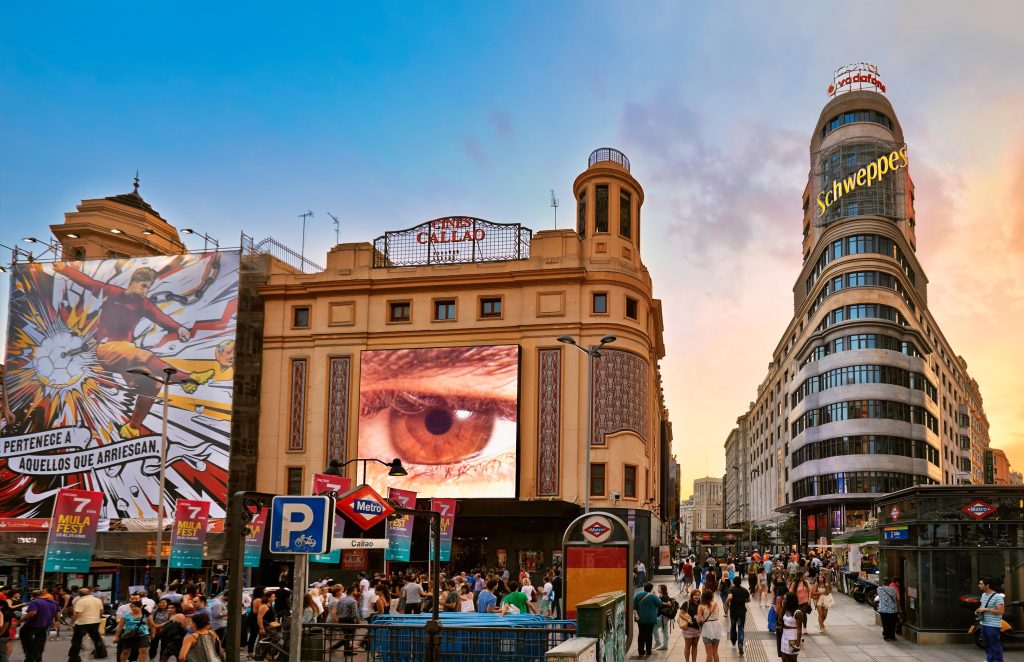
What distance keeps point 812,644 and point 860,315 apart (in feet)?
196

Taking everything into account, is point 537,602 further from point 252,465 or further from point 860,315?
point 860,315

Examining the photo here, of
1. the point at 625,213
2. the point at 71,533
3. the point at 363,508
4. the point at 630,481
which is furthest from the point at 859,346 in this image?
the point at 363,508

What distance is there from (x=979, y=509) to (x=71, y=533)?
25.7 m

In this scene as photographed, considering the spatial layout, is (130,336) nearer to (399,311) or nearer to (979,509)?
(399,311)

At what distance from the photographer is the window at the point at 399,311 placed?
177 ft

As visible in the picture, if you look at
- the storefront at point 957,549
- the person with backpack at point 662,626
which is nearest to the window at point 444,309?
the person with backpack at point 662,626

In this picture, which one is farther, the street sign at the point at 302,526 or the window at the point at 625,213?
the window at the point at 625,213

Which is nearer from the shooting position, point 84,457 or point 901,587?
point 901,587

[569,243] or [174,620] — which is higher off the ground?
[569,243]

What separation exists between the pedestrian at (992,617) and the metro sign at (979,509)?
4372mm

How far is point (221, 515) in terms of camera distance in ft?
171

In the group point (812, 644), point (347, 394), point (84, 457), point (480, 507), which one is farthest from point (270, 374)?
point (812, 644)

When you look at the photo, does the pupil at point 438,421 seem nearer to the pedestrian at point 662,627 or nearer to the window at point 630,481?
the window at point 630,481

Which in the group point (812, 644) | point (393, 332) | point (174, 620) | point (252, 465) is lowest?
point (812, 644)
